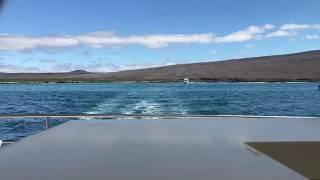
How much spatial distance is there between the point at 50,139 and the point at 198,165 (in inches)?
56.8

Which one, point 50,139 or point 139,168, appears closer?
point 139,168

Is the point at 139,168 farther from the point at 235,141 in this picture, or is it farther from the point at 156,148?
the point at 235,141

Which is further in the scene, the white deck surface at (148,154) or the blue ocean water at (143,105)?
the blue ocean water at (143,105)

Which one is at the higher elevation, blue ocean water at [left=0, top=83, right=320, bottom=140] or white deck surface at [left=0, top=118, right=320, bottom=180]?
white deck surface at [left=0, top=118, right=320, bottom=180]

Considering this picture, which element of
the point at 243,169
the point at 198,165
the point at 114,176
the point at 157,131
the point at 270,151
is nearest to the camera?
the point at 114,176

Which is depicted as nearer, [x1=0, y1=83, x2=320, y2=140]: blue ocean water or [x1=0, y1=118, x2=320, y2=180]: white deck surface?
[x1=0, y1=118, x2=320, y2=180]: white deck surface

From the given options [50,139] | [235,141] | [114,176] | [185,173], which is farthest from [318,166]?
[50,139]

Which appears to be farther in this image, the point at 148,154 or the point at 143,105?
the point at 143,105

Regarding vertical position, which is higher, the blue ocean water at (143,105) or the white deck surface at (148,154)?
the white deck surface at (148,154)

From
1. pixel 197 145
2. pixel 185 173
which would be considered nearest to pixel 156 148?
pixel 197 145

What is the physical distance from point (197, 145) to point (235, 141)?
0.31 m

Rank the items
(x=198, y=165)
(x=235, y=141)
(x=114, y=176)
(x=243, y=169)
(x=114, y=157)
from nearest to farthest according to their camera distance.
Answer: (x=114, y=176) → (x=243, y=169) → (x=198, y=165) → (x=114, y=157) → (x=235, y=141)

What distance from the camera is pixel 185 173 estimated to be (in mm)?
2213

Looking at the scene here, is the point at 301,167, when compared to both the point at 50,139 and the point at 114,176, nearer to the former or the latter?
the point at 114,176
